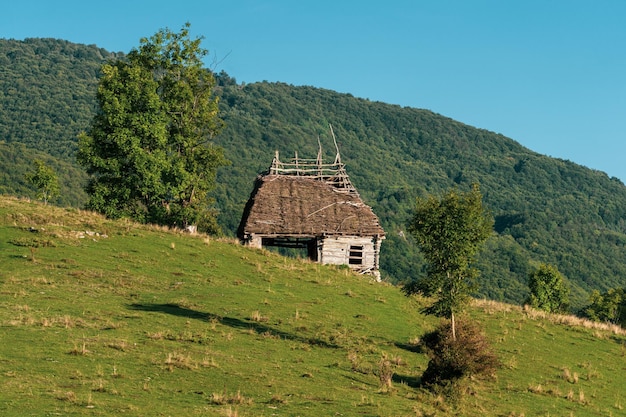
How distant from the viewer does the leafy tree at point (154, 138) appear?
183 feet

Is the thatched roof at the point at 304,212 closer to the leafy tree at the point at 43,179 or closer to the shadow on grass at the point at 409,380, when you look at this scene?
the leafy tree at the point at 43,179

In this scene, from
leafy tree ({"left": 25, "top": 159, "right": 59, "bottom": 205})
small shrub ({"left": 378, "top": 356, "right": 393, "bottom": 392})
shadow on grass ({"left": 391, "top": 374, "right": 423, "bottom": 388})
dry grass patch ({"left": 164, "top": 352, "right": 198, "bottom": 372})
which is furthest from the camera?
leafy tree ({"left": 25, "top": 159, "right": 59, "bottom": 205})

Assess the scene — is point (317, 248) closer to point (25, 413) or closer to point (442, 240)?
point (442, 240)

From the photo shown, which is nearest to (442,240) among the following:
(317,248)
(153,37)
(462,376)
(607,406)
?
(462,376)

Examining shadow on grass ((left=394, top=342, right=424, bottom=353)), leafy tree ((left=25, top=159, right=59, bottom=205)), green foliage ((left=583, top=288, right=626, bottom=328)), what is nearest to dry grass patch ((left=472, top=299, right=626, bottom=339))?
shadow on grass ((left=394, top=342, right=424, bottom=353))

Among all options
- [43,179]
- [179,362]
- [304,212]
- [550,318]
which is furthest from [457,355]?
[43,179]

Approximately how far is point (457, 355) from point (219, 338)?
27.9ft

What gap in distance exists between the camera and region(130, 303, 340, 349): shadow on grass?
3238 centimetres

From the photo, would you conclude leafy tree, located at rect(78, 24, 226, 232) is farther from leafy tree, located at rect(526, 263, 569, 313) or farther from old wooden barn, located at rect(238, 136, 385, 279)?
leafy tree, located at rect(526, 263, 569, 313)

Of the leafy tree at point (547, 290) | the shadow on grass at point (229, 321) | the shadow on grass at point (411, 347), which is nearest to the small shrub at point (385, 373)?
the shadow on grass at point (229, 321)

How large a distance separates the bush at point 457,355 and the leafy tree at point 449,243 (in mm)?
955

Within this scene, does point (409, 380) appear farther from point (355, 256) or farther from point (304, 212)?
point (304, 212)

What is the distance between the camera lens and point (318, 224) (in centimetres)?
5947

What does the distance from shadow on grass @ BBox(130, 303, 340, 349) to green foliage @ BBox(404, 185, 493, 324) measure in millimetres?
4746
